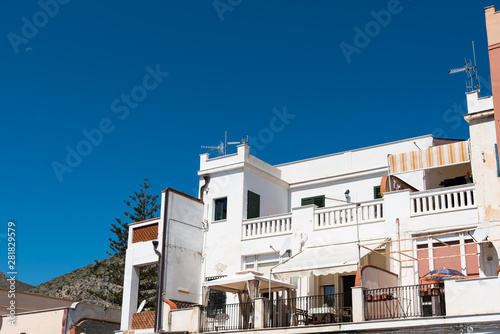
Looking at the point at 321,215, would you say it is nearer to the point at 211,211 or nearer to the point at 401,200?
the point at 401,200

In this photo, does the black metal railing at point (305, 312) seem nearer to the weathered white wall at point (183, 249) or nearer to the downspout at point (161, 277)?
the weathered white wall at point (183, 249)

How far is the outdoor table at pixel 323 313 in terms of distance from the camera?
1967cm

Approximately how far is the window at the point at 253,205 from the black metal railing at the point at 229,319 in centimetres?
480

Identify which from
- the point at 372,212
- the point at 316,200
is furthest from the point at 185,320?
the point at 316,200

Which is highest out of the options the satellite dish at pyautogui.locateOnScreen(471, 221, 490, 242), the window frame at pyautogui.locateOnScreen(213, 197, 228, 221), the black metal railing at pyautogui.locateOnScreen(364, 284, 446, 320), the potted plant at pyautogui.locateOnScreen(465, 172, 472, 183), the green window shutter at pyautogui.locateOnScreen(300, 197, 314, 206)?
the green window shutter at pyautogui.locateOnScreen(300, 197, 314, 206)

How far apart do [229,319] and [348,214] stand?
609 centimetres

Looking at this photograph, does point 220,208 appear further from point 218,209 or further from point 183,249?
point 183,249

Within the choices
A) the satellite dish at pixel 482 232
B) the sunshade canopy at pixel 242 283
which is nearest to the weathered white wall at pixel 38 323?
the sunshade canopy at pixel 242 283

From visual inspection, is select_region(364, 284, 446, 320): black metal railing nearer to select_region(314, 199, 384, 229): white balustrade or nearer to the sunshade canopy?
select_region(314, 199, 384, 229): white balustrade

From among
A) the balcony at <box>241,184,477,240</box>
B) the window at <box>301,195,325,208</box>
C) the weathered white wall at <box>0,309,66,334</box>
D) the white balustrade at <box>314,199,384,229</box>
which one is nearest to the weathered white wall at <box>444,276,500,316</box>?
the balcony at <box>241,184,477,240</box>

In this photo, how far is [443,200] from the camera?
21.1 m

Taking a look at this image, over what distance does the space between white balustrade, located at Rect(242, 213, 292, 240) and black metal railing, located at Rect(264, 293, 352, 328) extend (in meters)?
3.49

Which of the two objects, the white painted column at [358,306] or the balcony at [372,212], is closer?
the white painted column at [358,306]

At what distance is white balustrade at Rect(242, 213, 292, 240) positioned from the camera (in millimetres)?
24703
